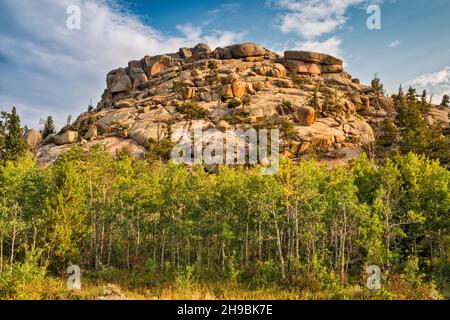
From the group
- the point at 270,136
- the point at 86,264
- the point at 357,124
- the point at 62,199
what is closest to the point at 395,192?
the point at 62,199

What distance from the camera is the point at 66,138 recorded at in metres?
82.8

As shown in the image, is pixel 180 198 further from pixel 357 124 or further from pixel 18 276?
pixel 357 124

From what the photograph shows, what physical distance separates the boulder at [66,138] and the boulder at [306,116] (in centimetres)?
5750

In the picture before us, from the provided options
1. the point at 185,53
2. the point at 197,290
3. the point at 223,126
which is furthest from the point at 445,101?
the point at 197,290

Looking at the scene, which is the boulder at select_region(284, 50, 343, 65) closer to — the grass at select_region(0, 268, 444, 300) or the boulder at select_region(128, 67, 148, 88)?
the boulder at select_region(128, 67, 148, 88)

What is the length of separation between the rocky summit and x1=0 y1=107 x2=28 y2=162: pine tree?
5.38 meters

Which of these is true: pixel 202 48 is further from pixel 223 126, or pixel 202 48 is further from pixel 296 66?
pixel 223 126

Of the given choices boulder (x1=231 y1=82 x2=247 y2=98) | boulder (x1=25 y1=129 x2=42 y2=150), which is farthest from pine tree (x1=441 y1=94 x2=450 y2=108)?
boulder (x1=25 y1=129 x2=42 y2=150)

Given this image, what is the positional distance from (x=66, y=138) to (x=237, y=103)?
46.1 meters

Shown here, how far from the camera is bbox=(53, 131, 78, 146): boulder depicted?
8256 centimetres

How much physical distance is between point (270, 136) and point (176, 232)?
5005 centimetres

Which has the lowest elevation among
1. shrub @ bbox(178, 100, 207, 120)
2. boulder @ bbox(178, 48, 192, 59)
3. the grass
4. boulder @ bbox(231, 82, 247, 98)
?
the grass

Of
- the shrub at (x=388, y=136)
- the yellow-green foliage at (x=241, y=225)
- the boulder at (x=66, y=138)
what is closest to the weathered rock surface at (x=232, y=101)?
the boulder at (x=66, y=138)

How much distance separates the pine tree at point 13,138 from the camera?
68762mm
